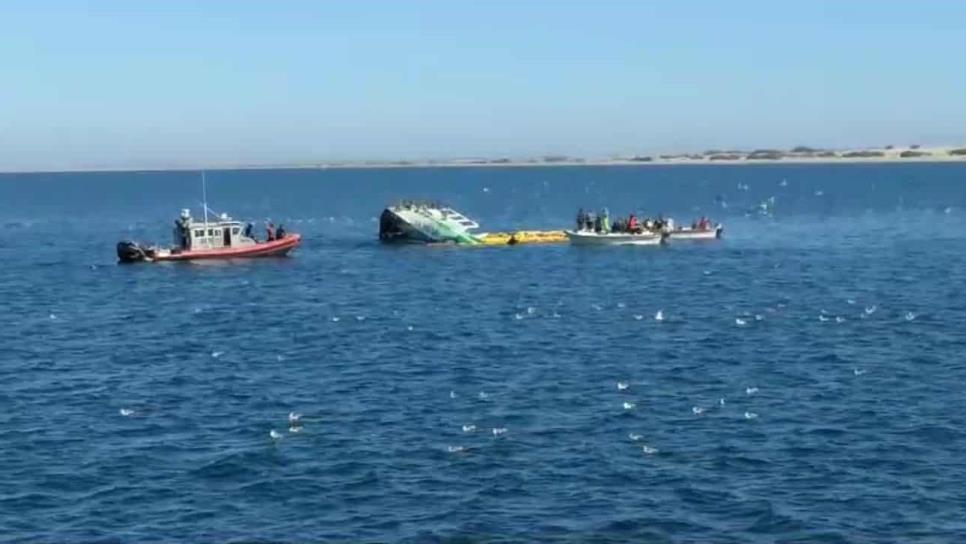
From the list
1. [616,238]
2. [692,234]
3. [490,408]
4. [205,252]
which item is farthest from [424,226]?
[490,408]

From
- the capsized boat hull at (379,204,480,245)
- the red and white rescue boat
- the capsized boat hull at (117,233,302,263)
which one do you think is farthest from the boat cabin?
the capsized boat hull at (379,204,480,245)

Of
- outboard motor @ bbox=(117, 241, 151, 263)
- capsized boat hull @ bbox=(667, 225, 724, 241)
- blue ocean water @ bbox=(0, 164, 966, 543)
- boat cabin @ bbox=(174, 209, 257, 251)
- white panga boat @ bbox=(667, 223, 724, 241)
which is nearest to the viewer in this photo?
blue ocean water @ bbox=(0, 164, 966, 543)

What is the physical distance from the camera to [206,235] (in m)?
86.4

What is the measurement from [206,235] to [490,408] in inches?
2099

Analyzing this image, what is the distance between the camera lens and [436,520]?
86.1ft

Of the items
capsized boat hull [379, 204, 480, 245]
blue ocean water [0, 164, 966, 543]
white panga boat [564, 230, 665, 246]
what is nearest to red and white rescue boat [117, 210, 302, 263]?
blue ocean water [0, 164, 966, 543]

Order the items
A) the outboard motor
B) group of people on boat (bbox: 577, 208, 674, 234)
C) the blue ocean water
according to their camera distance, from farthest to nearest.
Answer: group of people on boat (bbox: 577, 208, 674, 234), the outboard motor, the blue ocean water

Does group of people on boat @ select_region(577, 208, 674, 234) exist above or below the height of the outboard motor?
above

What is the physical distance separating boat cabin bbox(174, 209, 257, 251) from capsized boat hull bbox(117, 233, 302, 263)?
0.41 meters

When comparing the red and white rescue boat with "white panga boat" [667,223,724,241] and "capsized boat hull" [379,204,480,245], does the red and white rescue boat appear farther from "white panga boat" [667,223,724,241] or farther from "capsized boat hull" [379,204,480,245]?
"white panga boat" [667,223,724,241]

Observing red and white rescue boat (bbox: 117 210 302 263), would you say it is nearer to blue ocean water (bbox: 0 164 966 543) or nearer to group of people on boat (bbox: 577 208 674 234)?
blue ocean water (bbox: 0 164 966 543)

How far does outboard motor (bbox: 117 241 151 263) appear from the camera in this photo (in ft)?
284

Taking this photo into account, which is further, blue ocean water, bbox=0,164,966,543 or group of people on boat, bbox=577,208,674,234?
group of people on boat, bbox=577,208,674,234

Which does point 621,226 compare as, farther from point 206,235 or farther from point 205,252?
point 205,252
